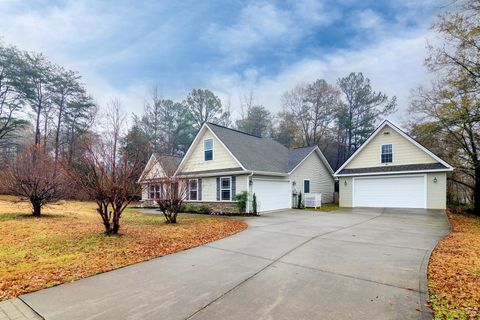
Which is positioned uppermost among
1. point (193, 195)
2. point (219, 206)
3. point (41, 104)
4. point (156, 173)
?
point (41, 104)

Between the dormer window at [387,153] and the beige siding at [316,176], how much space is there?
5289 millimetres

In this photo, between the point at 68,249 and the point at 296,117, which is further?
the point at 296,117

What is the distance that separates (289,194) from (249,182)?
4499 mm

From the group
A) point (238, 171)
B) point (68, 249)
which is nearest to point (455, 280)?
point (68, 249)

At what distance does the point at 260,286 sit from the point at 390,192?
53.4 ft

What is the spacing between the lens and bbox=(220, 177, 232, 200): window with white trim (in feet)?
52.7

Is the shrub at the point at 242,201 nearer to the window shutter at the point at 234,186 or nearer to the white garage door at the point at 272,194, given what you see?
the window shutter at the point at 234,186

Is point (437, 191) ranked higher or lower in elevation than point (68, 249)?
higher

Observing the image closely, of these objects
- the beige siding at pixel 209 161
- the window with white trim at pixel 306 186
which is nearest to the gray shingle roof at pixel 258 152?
the beige siding at pixel 209 161

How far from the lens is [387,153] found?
57.9ft

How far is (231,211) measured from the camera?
15.7 m

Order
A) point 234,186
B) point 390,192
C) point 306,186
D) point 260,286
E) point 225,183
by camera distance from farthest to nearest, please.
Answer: point 306,186 → point 390,192 → point 225,183 → point 234,186 → point 260,286

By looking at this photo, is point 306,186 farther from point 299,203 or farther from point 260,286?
point 260,286

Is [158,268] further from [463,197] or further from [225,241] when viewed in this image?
[463,197]
